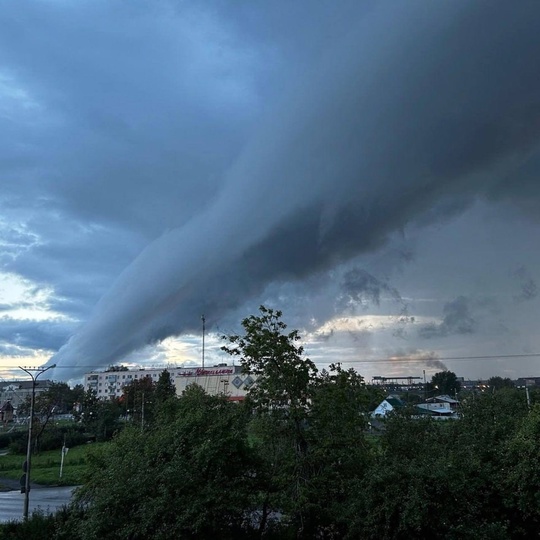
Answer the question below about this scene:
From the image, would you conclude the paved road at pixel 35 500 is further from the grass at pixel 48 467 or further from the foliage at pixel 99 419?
the foliage at pixel 99 419

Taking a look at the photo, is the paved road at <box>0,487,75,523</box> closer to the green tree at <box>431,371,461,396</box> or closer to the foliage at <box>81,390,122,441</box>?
the foliage at <box>81,390,122,441</box>

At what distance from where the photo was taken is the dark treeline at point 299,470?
50.4ft

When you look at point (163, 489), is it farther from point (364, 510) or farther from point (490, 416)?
point (490, 416)

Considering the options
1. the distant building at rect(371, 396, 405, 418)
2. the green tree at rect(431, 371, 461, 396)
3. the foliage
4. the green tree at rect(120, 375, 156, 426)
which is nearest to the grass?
the foliage

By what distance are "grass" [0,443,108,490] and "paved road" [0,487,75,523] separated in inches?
77.3

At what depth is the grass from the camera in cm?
4853

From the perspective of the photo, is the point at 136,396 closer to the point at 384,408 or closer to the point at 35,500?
the point at 35,500

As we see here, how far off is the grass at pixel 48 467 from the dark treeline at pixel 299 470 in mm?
28986

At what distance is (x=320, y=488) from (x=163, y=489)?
17.6 ft

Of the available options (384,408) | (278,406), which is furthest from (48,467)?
(278,406)

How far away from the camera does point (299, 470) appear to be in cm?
1809

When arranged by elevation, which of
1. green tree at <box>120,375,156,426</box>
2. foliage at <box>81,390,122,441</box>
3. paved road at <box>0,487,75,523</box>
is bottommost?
paved road at <box>0,487,75,523</box>

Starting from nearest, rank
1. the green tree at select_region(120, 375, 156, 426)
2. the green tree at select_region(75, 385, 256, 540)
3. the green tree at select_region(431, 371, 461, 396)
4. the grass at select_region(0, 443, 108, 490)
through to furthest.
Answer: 1. the green tree at select_region(75, 385, 256, 540)
2. the grass at select_region(0, 443, 108, 490)
3. the green tree at select_region(120, 375, 156, 426)
4. the green tree at select_region(431, 371, 461, 396)

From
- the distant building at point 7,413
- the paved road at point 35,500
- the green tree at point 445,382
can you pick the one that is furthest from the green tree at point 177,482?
the distant building at point 7,413
